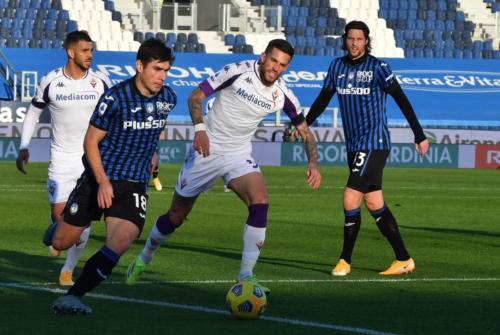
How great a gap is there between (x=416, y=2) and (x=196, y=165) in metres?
41.0

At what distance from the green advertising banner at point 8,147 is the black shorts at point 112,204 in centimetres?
2509

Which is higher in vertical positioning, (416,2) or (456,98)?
(416,2)

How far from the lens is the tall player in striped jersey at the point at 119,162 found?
8523mm

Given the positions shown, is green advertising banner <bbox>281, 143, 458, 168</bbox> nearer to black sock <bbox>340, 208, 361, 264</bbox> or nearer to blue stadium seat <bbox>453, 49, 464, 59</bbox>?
blue stadium seat <bbox>453, 49, 464, 59</bbox>

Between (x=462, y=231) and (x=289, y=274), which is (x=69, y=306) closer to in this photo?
(x=289, y=274)

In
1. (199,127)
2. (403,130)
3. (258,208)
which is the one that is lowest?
(403,130)

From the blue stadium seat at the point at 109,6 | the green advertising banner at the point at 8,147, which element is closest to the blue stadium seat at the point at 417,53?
the blue stadium seat at the point at 109,6

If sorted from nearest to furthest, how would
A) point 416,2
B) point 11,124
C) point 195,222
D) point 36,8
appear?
1. point 195,222
2. point 11,124
3. point 36,8
4. point 416,2

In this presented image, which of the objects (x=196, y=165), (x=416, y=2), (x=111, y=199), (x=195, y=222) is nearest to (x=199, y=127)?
(x=196, y=165)

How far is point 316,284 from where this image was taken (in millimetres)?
10750

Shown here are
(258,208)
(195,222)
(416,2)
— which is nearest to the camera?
(258,208)

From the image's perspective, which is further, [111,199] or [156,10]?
[156,10]

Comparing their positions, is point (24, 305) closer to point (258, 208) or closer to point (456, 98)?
point (258, 208)

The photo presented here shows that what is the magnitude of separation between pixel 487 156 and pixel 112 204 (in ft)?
101
